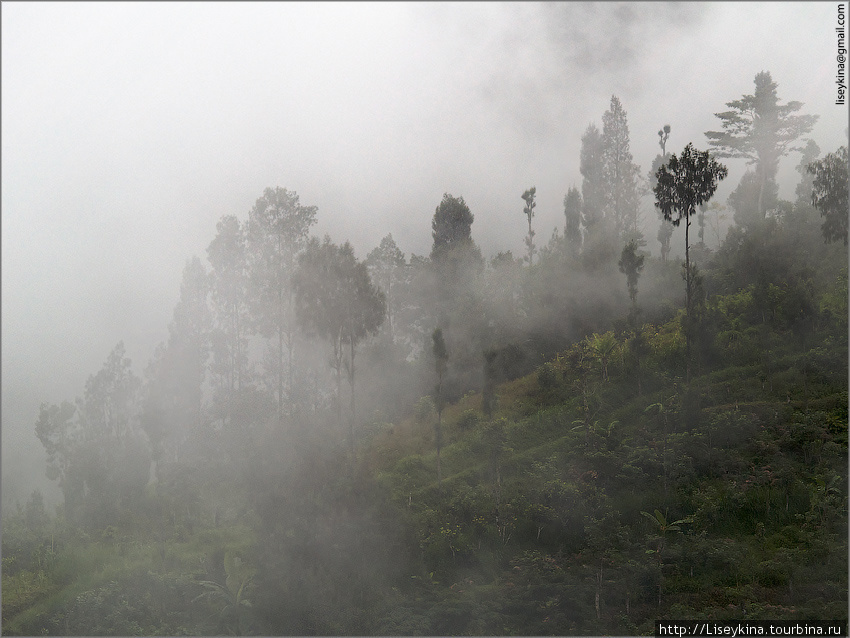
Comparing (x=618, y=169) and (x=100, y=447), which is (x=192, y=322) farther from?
(x=618, y=169)

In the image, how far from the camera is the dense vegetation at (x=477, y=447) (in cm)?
1349

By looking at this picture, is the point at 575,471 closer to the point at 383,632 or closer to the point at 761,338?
the point at 383,632

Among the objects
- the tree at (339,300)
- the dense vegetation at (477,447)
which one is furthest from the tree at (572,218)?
the tree at (339,300)

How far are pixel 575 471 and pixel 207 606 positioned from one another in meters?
12.0

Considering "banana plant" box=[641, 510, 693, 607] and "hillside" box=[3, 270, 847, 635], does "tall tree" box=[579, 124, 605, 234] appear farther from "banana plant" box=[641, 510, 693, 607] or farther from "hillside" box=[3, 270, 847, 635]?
"banana plant" box=[641, 510, 693, 607]

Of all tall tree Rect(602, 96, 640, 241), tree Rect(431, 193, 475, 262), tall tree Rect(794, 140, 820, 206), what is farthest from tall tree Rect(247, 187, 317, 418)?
tall tree Rect(794, 140, 820, 206)

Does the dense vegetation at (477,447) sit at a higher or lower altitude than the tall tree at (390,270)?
lower

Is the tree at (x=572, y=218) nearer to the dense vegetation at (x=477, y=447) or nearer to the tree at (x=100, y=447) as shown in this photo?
the dense vegetation at (x=477, y=447)

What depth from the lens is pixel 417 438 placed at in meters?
22.2

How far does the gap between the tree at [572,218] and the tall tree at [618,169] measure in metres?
3.49

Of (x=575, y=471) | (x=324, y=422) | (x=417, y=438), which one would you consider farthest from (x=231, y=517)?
(x=575, y=471)

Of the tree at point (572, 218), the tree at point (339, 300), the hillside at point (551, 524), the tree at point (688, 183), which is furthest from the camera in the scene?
the tree at point (572, 218)

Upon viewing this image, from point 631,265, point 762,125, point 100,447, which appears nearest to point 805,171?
point 762,125

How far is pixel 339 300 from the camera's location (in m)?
22.0
